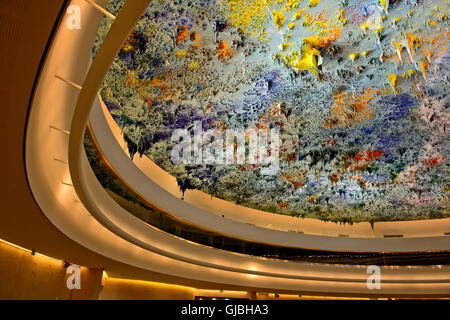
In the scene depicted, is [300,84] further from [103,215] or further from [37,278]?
[37,278]

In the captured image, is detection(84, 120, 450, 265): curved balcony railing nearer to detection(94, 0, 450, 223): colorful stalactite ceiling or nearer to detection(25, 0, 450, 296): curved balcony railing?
detection(25, 0, 450, 296): curved balcony railing

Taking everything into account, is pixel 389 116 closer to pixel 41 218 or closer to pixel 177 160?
pixel 177 160

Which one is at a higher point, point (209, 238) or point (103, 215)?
point (209, 238)

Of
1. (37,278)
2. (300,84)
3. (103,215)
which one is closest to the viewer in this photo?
(103,215)

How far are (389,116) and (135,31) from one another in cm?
583

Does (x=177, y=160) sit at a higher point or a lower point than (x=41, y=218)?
higher

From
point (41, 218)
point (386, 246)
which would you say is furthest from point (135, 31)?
point (386, 246)

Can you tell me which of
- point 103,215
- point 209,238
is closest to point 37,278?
point 103,215

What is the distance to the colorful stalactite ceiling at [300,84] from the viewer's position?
5.48m

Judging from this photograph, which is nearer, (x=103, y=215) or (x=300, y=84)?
(x=103, y=215)

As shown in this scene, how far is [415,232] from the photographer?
1359cm

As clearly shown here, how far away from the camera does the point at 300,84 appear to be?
6820 millimetres

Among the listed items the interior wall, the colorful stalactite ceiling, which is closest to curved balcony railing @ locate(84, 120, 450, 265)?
the colorful stalactite ceiling

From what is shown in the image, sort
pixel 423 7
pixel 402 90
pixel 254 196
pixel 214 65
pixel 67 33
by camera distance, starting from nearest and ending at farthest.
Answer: pixel 67 33 → pixel 423 7 → pixel 214 65 → pixel 402 90 → pixel 254 196
